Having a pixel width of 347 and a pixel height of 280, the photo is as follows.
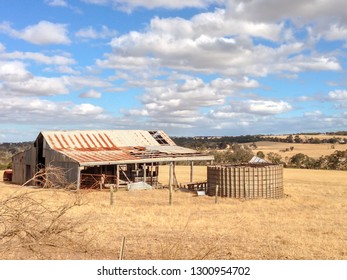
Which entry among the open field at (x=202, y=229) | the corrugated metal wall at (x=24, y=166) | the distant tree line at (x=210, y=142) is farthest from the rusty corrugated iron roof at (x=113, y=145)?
the distant tree line at (x=210, y=142)

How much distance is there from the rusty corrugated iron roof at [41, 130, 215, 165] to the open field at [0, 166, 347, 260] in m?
5.83

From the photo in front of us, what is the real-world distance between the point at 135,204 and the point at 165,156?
968 cm

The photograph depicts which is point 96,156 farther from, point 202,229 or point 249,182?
point 202,229

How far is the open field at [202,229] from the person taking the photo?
416 inches

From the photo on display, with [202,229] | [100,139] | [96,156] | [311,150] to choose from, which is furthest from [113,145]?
[311,150]

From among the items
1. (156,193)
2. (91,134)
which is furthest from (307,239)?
(91,134)

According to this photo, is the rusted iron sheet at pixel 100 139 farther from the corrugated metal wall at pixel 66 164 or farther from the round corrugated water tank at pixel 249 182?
the round corrugated water tank at pixel 249 182

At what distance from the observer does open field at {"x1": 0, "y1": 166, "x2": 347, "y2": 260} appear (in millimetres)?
10570

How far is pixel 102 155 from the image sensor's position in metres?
31.3

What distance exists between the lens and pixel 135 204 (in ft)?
73.6

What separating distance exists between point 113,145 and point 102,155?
4.16m

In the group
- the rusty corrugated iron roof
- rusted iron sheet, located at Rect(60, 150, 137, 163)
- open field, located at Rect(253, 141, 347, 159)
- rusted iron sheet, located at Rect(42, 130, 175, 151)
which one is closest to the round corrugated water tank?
the rusty corrugated iron roof
